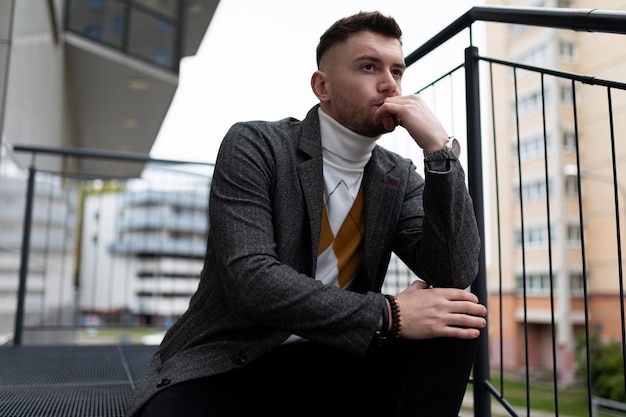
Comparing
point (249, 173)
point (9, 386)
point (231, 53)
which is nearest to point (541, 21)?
point (249, 173)

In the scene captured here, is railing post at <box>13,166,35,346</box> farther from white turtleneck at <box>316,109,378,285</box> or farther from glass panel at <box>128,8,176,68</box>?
glass panel at <box>128,8,176,68</box>

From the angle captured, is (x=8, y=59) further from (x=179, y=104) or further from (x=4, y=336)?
(x=179, y=104)

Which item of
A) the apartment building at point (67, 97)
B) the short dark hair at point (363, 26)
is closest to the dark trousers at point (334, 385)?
the short dark hair at point (363, 26)

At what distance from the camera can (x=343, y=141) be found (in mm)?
1272

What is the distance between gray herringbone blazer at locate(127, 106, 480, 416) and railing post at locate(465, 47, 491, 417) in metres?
0.26

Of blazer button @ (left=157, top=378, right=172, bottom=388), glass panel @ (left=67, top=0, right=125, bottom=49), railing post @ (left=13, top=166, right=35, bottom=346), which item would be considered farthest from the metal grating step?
glass panel @ (left=67, top=0, right=125, bottom=49)

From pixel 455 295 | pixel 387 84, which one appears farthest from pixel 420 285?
pixel 387 84

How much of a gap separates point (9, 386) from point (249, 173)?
1251 mm

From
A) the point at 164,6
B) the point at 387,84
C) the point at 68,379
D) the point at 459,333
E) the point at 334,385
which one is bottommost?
the point at 68,379

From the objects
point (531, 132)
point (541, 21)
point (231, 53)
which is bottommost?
point (541, 21)

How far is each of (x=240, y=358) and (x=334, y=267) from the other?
0.97 ft

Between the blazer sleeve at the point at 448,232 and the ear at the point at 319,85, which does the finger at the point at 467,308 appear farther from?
the ear at the point at 319,85

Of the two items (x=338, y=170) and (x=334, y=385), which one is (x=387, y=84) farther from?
(x=334, y=385)

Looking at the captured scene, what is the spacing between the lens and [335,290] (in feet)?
3.40
